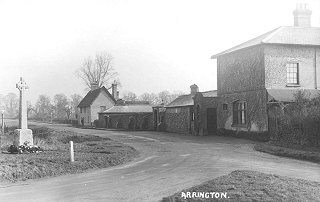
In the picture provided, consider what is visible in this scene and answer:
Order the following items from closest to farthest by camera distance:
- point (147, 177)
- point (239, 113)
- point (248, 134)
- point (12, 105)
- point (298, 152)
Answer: point (147, 177)
point (298, 152)
point (248, 134)
point (239, 113)
point (12, 105)

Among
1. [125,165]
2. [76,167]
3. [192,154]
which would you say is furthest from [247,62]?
[76,167]

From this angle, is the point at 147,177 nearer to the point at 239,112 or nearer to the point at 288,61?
the point at 288,61

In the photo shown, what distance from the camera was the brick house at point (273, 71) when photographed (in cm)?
2423

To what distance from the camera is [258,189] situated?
816 centimetres

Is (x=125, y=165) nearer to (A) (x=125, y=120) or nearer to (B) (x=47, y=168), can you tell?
(B) (x=47, y=168)

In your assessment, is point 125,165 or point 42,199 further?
point 125,165

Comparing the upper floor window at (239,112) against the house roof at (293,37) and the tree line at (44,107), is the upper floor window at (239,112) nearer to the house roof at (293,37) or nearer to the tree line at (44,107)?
the house roof at (293,37)

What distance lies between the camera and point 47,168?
38.9 feet

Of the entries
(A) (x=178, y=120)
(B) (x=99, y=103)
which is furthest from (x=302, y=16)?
(B) (x=99, y=103)

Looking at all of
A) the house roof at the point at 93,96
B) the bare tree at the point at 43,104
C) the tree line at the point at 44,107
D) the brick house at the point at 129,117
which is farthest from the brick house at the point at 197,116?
the bare tree at the point at 43,104

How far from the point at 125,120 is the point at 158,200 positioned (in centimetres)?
3703

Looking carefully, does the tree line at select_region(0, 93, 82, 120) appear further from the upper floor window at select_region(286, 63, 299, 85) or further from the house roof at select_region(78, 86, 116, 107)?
the upper floor window at select_region(286, 63, 299, 85)

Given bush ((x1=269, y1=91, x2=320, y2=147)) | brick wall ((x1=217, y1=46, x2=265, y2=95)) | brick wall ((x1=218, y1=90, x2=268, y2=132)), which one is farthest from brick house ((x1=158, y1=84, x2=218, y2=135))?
bush ((x1=269, y1=91, x2=320, y2=147))

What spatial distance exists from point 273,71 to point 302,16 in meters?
7.74
